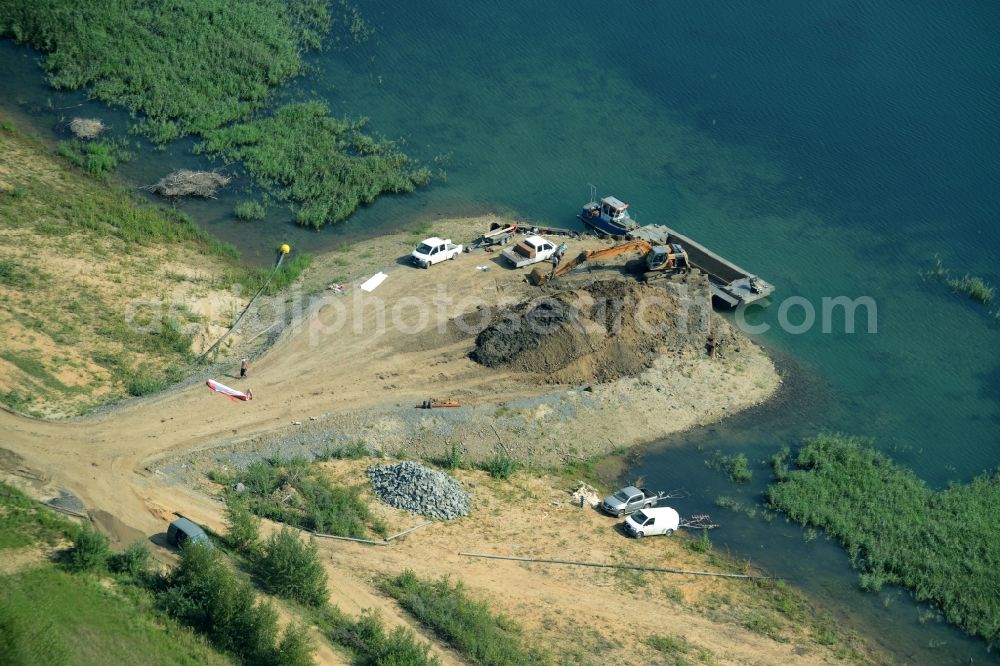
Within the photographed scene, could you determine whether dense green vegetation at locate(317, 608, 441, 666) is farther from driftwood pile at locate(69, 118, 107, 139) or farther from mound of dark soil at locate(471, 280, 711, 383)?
driftwood pile at locate(69, 118, 107, 139)

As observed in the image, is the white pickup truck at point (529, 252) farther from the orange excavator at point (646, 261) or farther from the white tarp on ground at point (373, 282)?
the white tarp on ground at point (373, 282)

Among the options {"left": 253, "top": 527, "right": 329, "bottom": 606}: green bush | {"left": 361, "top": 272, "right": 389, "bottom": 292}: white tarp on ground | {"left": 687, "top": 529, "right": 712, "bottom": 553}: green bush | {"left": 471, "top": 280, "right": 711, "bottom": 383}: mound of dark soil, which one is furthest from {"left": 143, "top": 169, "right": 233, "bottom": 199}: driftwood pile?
{"left": 687, "top": 529, "right": 712, "bottom": 553}: green bush

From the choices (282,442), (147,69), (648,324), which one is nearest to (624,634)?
(282,442)

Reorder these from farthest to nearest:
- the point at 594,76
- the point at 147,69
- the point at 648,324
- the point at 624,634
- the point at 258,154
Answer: the point at 594,76 < the point at 147,69 < the point at 258,154 < the point at 648,324 < the point at 624,634

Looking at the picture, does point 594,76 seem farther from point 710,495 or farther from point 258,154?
point 710,495

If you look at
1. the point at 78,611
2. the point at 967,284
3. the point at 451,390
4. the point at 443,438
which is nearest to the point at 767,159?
the point at 967,284

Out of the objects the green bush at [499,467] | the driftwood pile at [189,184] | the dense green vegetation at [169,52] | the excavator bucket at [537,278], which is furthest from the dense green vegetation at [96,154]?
the green bush at [499,467]
